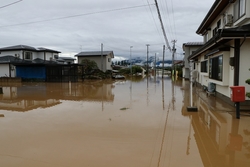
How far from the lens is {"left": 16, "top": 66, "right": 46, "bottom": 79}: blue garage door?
88.0 feet

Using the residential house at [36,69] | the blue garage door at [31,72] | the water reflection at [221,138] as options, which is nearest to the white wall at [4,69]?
the residential house at [36,69]

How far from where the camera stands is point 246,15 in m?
7.92

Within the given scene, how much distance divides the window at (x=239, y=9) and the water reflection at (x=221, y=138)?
14.3 feet

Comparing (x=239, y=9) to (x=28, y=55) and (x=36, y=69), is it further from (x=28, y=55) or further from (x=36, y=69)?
(x=28, y=55)

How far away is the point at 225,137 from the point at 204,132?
1.89ft

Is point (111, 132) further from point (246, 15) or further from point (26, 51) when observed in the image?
point (26, 51)

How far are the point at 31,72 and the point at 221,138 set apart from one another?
27228 mm

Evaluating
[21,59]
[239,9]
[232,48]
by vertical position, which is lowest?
[232,48]

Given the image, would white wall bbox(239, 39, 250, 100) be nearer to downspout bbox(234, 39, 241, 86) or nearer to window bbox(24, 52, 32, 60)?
downspout bbox(234, 39, 241, 86)

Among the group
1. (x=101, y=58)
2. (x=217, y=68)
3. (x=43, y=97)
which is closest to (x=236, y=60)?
(x=217, y=68)

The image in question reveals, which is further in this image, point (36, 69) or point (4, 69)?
point (4, 69)

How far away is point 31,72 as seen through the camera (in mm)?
27328

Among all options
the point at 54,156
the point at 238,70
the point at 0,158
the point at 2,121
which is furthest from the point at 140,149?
the point at 238,70

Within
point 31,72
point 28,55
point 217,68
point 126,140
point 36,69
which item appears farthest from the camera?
point 28,55
